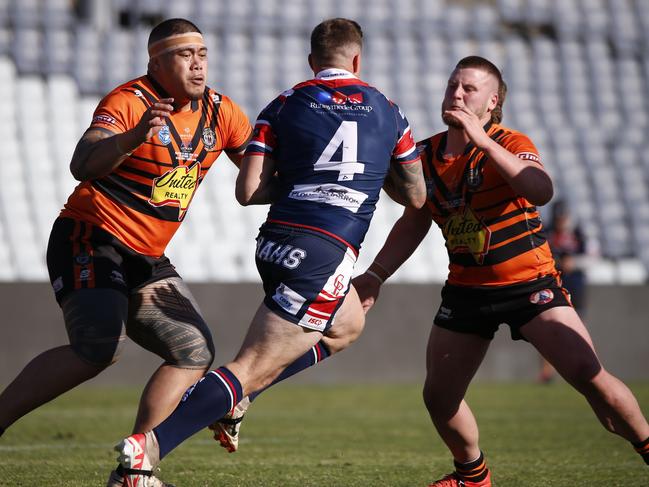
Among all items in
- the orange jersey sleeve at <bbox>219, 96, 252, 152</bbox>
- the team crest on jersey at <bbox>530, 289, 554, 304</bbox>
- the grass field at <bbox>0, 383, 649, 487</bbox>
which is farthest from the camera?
the grass field at <bbox>0, 383, 649, 487</bbox>

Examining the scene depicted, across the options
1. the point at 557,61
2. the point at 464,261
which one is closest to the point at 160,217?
the point at 464,261

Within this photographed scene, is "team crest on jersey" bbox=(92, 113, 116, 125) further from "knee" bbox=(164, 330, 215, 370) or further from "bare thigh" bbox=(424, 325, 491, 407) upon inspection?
"bare thigh" bbox=(424, 325, 491, 407)

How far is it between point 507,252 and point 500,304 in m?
0.26

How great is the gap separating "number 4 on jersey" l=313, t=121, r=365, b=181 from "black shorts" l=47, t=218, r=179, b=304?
3.85ft

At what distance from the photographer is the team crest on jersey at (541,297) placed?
195 inches

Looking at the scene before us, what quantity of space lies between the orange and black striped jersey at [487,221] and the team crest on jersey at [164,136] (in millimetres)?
1333

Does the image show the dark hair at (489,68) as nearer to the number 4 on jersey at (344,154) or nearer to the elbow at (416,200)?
the elbow at (416,200)

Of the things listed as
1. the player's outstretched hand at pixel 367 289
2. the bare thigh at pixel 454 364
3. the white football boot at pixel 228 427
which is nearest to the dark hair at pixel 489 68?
the player's outstretched hand at pixel 367 289

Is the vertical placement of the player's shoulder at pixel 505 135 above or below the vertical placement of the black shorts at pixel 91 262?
above

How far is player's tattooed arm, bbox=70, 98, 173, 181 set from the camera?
4.46m

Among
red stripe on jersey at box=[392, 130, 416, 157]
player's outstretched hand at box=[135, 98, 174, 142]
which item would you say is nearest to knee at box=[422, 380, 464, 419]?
red stripe on jersey at box=[392, 130, 416, 157]

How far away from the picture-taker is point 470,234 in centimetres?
508

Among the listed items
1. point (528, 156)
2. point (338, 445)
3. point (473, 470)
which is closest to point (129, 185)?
point (528, 156)

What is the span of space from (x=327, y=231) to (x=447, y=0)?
1512 centimetres
